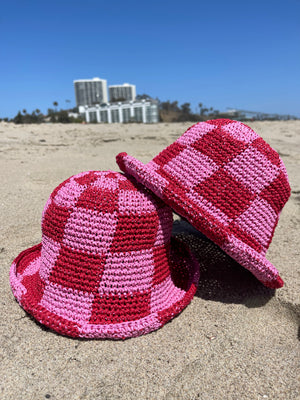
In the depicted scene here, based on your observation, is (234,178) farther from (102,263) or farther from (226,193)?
(102,263)

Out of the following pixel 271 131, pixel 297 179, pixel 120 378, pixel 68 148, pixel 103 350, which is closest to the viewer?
pixel 120 378

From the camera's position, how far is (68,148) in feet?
18.5

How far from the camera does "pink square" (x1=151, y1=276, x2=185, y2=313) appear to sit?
61.0 inches

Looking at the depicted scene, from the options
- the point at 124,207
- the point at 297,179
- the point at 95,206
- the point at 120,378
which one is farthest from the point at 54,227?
the point at 297,179

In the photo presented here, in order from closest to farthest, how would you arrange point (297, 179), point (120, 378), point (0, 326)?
point (120, 378)
point (0, 326)
point (297, 179)

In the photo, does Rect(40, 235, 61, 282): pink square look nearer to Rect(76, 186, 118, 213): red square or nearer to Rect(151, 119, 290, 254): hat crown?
Rect(76, 186, 118, 213): red square

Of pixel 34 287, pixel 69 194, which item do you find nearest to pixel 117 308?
pixel 34 287

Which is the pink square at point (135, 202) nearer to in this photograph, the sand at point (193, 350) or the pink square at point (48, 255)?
the pink square at point (48, 255)

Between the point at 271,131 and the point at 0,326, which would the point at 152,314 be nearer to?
the point at 0,326

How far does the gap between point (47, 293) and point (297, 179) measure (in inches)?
141

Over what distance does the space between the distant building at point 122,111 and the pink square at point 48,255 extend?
2139 centimetres

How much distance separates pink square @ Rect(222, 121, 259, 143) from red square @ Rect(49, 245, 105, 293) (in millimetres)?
878

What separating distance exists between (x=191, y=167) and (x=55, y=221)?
0.71m

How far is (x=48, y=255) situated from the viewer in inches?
60.8
